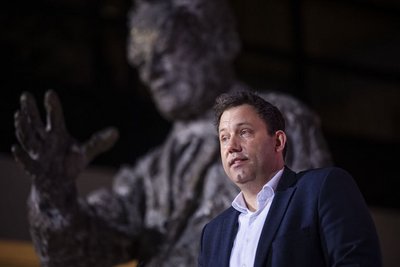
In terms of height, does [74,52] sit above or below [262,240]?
above

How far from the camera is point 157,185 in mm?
2416

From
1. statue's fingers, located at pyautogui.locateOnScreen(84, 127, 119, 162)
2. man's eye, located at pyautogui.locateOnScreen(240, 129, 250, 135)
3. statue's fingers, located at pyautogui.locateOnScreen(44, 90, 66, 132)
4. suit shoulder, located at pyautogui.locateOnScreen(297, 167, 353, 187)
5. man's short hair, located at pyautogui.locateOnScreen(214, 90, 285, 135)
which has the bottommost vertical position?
suit shoulder, located at pyautogui.locateOnScreen(297, 167, 353, 187)

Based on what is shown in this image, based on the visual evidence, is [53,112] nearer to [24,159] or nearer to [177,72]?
[24,159]

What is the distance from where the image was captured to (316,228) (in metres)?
1.14

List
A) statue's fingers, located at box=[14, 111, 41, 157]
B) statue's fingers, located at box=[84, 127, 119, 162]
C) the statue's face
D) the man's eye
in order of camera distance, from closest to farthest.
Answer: the man's eye → statue's fingers, located at box=[14, 111, 41, 157] → statue's fingers, located at box=[84, 127, 119, 162] → the statue's face

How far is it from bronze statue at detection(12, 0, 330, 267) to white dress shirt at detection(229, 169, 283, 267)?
2.77ft

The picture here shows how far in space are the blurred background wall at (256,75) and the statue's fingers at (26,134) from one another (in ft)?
5.58

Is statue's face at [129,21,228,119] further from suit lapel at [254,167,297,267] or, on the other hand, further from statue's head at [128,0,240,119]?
suit lapel at [254,167,297,267]

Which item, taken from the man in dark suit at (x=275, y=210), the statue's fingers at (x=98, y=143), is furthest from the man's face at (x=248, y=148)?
the statue's fingers at (x=98, y=143)

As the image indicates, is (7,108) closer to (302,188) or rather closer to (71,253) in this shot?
(71,253)

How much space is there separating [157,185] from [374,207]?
223cm

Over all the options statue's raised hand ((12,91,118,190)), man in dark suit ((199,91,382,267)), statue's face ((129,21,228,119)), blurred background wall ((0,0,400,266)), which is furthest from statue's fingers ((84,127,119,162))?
blurred background wall ((0,0,400,266))

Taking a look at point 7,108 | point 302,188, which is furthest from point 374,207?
point 302,188

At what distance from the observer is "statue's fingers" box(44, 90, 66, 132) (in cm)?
195
